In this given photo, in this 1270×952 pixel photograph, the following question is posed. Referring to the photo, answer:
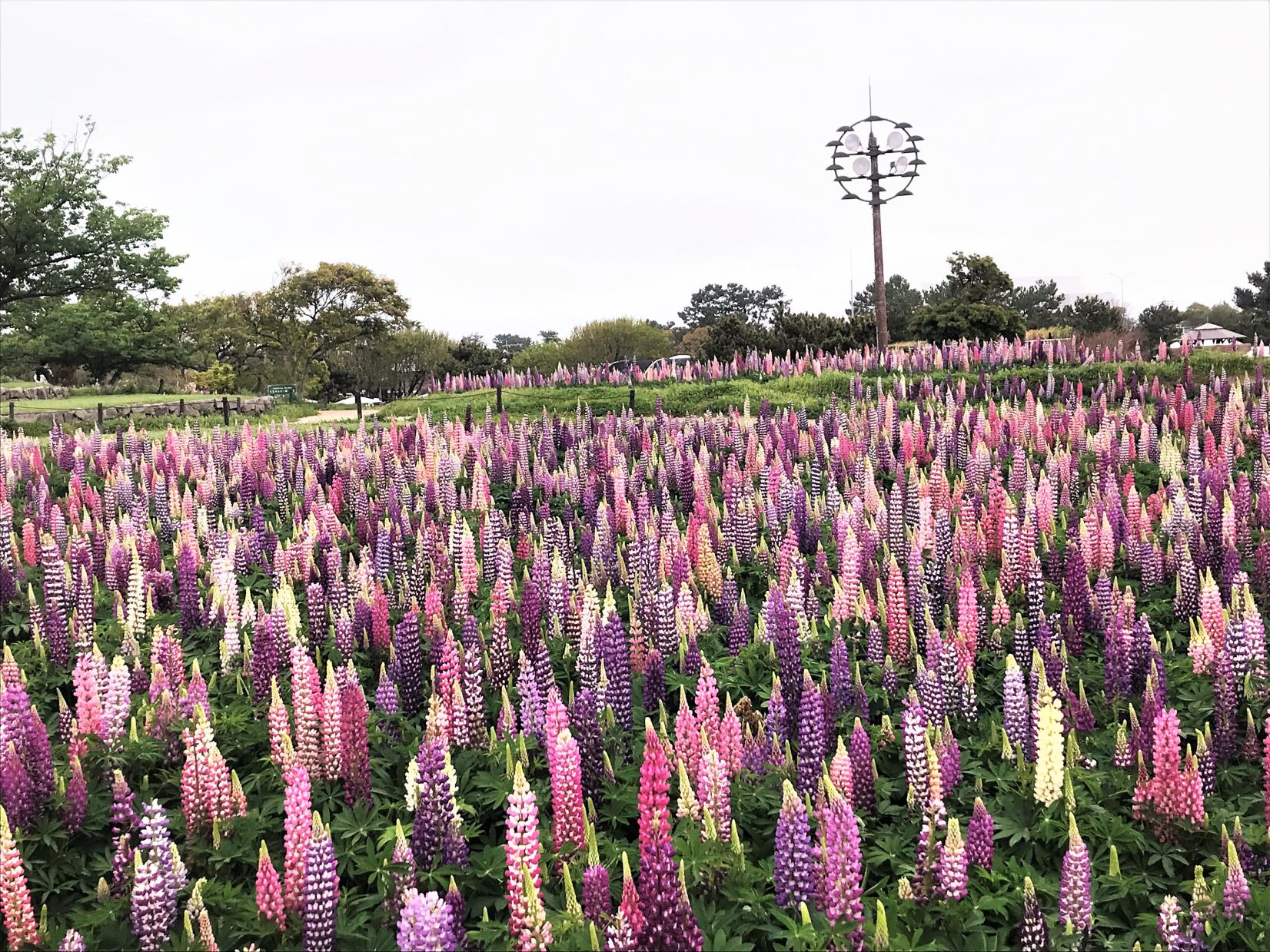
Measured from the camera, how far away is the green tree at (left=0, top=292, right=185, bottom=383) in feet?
143

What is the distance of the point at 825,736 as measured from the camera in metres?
5.22

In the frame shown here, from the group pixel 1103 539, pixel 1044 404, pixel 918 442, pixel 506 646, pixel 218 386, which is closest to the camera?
pixel 506 646

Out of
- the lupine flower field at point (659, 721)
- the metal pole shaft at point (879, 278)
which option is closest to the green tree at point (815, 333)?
the metal pole shaft at point (879, 278)

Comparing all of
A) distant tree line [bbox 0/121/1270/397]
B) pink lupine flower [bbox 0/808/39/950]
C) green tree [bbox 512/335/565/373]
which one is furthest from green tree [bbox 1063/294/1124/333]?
pink lupine flower [bbox 0/808/39/950]

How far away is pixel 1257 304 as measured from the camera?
83000 mm

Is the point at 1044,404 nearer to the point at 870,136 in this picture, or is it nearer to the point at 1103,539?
the point at 1103,539

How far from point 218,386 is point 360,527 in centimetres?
5311

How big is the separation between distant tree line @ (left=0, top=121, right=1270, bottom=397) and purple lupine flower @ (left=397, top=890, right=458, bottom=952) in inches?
814

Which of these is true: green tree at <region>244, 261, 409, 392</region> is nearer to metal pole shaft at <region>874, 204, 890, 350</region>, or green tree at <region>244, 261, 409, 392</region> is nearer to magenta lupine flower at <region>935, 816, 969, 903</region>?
metal pole shaft at <region>874, 204, 890, 350</region>

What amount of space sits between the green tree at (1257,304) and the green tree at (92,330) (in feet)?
242

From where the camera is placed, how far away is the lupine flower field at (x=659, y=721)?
13.2ft

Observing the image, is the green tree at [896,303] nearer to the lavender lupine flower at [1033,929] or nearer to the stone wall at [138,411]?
the stone wall at [138,411]

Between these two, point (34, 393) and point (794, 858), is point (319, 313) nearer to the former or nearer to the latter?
point (34, 393)

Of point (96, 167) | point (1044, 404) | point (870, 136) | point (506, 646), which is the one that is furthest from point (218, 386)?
point (506, 646)
